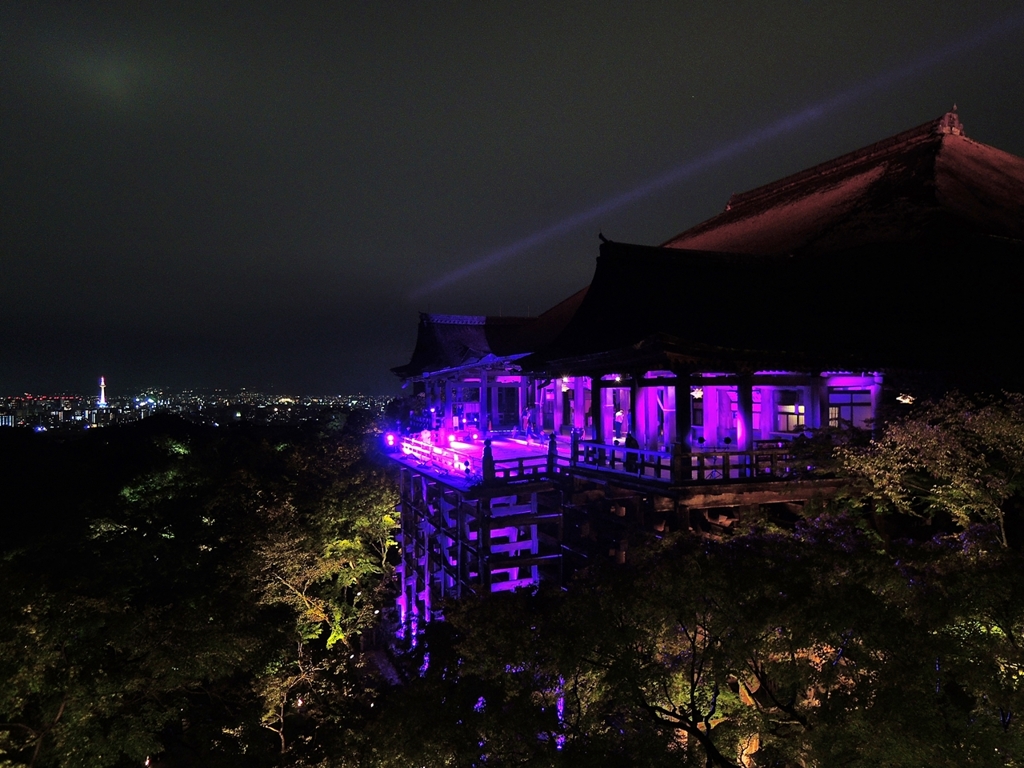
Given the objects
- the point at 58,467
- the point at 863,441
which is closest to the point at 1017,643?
the point at 863,441

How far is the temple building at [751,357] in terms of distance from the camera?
46.3 ft

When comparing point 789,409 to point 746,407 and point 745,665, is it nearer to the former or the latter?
point 746,407

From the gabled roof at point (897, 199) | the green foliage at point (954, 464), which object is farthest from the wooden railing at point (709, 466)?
the gabled roof at point (897, 199)

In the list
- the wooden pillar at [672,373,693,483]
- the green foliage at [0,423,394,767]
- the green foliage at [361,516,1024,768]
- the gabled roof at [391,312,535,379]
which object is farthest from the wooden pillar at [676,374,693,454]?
the gabled roof at [391,312,535,379]

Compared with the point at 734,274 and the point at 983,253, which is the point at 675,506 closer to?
the point at 734,274

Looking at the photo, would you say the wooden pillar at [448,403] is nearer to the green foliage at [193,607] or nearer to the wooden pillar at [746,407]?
the green foliage at [193,607]

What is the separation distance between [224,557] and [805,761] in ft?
58.4

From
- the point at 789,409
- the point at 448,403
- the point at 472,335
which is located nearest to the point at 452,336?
the point at 472,335

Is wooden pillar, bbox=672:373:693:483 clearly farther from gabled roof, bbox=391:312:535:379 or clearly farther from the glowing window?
gabled roof, bbox=391:312:535:379

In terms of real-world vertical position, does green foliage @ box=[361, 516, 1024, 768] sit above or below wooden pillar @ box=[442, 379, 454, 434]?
below

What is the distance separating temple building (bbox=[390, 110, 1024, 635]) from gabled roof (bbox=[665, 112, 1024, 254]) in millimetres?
82

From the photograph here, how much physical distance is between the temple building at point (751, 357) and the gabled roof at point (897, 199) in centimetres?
8

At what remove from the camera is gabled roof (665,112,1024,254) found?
17.7 metres

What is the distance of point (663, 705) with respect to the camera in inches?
340
